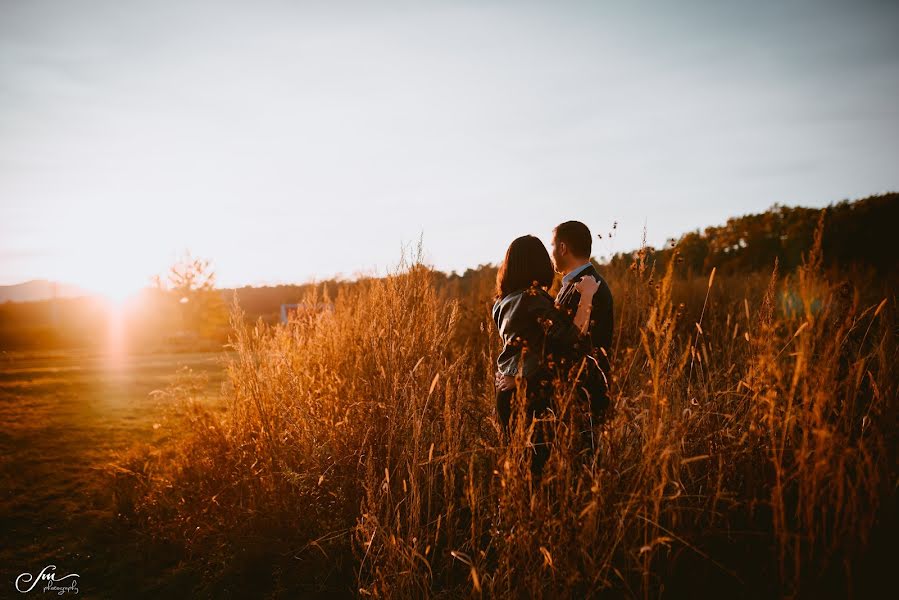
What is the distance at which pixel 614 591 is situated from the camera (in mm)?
1963

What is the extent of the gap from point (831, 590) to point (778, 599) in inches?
6.8

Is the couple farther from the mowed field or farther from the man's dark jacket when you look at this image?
the mowed field

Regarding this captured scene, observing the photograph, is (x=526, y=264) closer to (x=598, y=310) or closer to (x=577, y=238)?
A: (x=577, y=238)

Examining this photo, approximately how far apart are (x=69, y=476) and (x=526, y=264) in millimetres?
5281

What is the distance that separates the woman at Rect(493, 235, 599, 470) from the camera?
238 centimetres

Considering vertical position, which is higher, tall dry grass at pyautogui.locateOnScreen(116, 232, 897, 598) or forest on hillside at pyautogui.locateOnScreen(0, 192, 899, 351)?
forest on hillside at pyautogui.locateOnScreen(0, 192, 899, 351)

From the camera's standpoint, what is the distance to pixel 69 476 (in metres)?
4.74

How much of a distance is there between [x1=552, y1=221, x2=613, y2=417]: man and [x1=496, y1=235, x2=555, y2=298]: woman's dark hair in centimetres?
13

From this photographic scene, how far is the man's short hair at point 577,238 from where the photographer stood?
2803 millimetres
